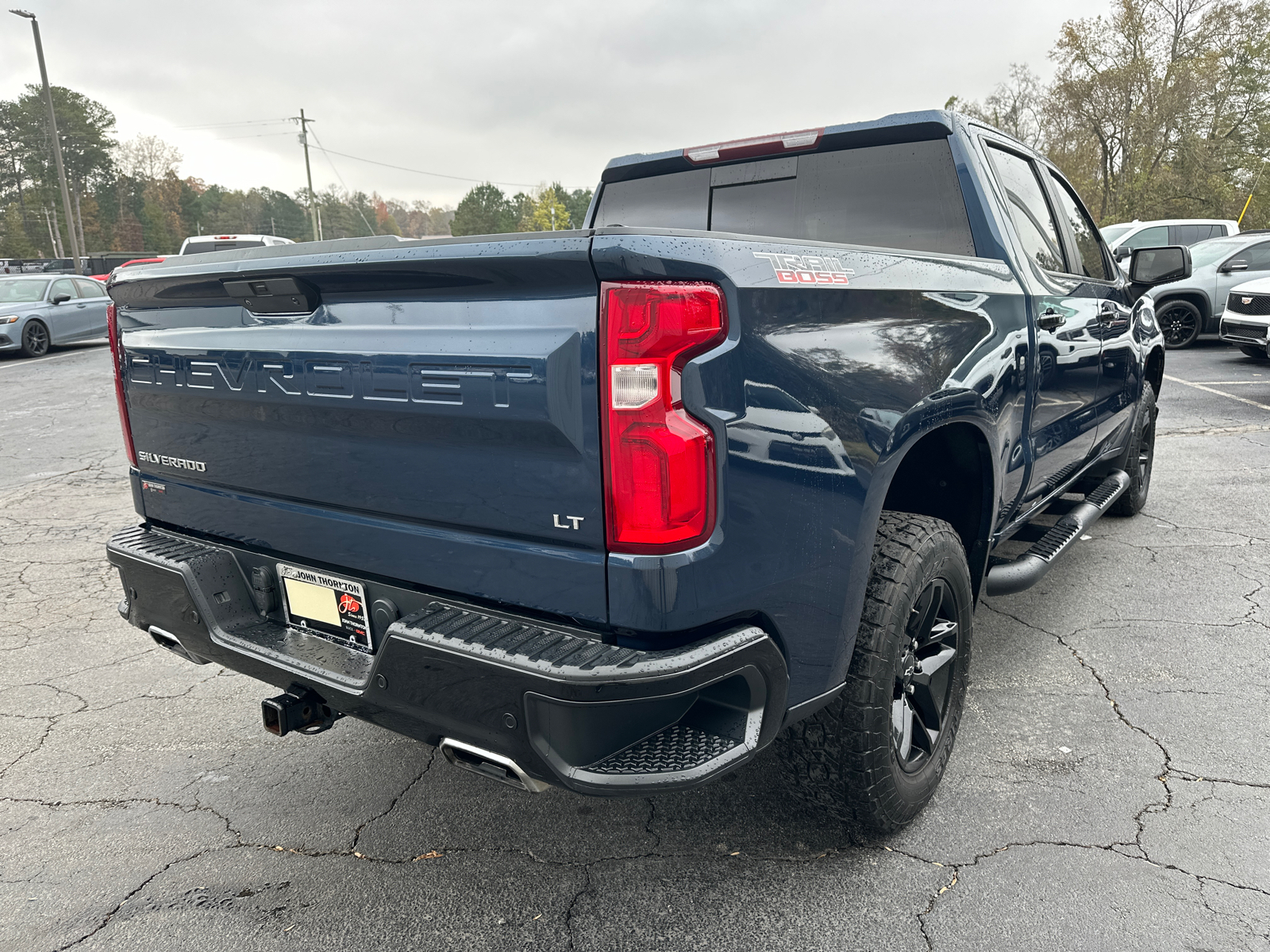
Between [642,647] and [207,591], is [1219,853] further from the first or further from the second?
[207,591]

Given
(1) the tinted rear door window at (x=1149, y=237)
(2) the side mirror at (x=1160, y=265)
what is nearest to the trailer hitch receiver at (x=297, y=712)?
(2) the side mirror at (x=1160, y=265)

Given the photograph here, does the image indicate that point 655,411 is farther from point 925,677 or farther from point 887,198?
point 887,198

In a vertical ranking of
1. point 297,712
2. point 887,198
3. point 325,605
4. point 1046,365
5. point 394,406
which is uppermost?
point 887,198

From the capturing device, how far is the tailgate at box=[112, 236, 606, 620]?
1.75 meters

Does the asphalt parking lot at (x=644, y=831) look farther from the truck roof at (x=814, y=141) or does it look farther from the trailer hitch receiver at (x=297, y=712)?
the truck roof at (x=814, y=141)

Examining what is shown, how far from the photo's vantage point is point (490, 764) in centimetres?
188

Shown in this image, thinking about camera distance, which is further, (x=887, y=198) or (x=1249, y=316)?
(x=1249, y=316)

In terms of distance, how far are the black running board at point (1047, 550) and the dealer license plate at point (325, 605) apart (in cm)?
216

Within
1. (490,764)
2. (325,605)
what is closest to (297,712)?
(325,605)

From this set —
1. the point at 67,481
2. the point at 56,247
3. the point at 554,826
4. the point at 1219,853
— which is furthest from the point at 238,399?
the point at 56,247

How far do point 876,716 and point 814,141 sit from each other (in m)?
2.10

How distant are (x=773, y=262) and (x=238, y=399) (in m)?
1.43

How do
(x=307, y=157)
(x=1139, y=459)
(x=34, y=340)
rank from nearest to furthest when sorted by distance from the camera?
(x=1139, y=459)
(x=34, y=340)
(x=307, y=157)

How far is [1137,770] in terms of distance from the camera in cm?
279
